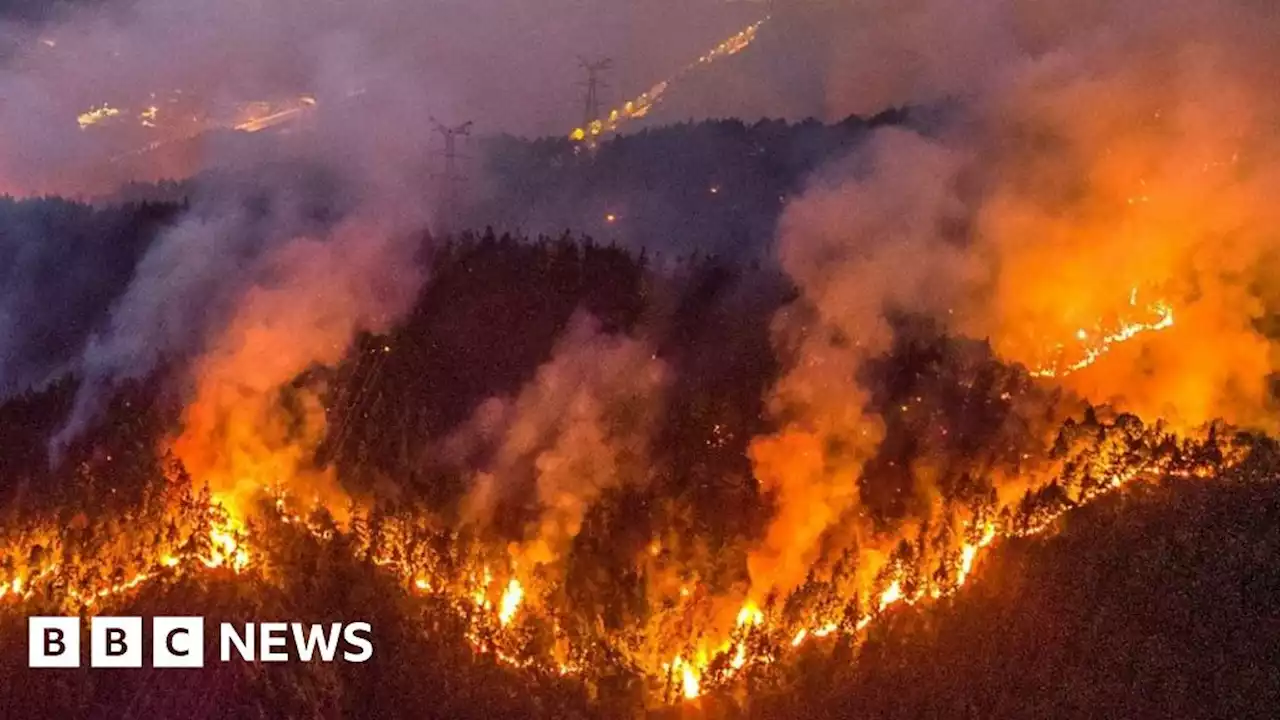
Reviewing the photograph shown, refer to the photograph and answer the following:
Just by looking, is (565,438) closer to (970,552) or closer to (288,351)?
(288,351)

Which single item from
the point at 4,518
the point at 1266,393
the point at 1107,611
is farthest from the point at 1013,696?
the point at 4,518

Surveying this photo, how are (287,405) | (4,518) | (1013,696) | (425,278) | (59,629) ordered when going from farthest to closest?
(425,278)
(287,405)
(4,518)
(59,629)
(1013,696)

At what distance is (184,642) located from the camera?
18.0 meters

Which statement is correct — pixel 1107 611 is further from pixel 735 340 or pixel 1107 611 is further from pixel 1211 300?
pixel 735 340

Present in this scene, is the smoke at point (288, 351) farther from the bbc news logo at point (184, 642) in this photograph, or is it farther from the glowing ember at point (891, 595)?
the glowing ember at point (891, 595)

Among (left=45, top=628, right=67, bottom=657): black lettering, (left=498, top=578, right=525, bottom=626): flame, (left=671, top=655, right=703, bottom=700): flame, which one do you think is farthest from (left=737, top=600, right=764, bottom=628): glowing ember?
(left=45, top=628, right=67, bottom=657): black lettering

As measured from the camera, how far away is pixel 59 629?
59.6ft

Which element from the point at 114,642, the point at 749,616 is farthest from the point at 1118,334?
the point at 114,642

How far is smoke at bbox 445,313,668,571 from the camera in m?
19.5

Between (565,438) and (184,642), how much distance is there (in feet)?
26.5

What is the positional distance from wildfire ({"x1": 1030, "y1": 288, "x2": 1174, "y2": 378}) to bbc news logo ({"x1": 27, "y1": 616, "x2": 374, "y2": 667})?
1579cm

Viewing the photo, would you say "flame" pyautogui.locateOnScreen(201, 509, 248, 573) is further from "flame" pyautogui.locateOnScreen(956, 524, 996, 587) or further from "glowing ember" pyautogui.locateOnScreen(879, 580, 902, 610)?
"flame" pyautogui.locateOnScreen(956, 524, 996, 587)

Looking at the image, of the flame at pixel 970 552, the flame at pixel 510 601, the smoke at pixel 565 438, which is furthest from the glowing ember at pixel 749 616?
the flame at pixel 510 601

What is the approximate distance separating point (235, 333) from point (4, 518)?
605 cm
